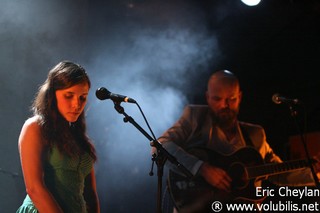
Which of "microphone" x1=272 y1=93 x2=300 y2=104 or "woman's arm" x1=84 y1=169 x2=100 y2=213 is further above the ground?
"microphone" x1=272 y1=93 x2=300 y2=104

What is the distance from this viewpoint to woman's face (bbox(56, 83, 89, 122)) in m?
2.99

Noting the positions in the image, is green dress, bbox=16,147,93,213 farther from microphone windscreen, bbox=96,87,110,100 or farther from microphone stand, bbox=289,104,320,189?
microphone stand, bbox=289,104,320,189

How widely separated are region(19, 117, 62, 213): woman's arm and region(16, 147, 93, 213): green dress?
0.35ft

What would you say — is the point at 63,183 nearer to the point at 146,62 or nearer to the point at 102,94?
the point at 102,94

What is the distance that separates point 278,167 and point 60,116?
234 centimetres

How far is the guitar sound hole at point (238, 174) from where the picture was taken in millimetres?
3977

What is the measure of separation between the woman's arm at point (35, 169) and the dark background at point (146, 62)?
113 centimetres

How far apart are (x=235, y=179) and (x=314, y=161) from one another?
0.84 meters

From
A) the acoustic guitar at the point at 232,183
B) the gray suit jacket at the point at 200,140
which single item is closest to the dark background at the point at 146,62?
the gray suit jacket at the point at 200,140

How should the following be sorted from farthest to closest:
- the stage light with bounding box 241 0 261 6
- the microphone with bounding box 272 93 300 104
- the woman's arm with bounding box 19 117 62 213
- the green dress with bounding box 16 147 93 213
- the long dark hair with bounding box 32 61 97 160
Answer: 1. the stage light with bounding box 241 0 261 6
2. the microphone with bounding box 272 93 300 104
3. the long dark hair with bounding box 32 61 97 160
4. the green dress with bounding box 16 147 93 213
5. the woman's arm with bounding box 19 117 62 213

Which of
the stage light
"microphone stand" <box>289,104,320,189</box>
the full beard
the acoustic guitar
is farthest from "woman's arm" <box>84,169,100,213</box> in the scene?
the stage light

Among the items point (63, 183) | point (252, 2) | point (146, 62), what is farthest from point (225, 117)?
point (63, 183)

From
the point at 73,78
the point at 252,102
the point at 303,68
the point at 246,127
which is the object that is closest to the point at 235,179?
the point at 246,127

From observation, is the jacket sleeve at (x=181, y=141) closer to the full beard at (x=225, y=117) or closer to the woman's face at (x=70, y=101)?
the full beard at (x=225, y=117)
